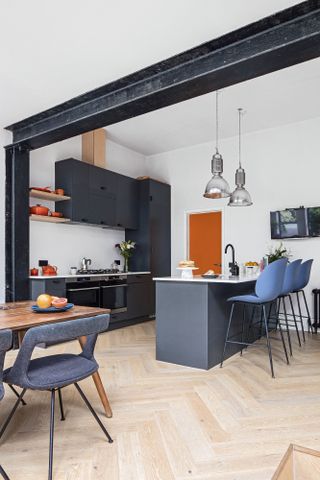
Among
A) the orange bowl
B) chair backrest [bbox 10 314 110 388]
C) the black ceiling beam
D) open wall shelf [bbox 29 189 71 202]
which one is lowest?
chair backrest [bbox 10 314 110 388]

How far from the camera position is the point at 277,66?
8.13 ft

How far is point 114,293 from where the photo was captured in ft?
17.1

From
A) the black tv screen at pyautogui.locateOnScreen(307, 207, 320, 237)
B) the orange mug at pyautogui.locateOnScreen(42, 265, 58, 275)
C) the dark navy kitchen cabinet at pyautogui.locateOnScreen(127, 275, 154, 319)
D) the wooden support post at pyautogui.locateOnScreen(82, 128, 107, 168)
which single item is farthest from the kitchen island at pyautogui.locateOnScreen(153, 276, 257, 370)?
the wooden support post at pyautogui.locateOnScreen(82, 128, 107, 168)

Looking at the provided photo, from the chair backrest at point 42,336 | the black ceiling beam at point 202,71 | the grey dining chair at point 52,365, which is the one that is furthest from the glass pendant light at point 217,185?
the chair backrest at point 42,336

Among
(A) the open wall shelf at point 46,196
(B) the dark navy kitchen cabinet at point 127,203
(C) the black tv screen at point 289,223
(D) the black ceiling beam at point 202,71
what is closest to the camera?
(D) the black ceiling beam at point 202,71

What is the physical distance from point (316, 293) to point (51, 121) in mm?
4203

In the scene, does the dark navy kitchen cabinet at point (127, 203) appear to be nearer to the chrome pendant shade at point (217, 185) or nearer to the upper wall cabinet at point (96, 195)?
the upper wall cabinet at point (96, 195)

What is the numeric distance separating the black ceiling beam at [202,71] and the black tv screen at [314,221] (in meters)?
2.94

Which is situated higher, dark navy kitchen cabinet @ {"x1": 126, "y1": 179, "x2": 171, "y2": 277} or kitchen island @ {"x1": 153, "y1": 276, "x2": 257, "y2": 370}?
dark navy kitchen cabinet @ {"x1": 126, "y1": 179, "x2": 171, "y2": 277}

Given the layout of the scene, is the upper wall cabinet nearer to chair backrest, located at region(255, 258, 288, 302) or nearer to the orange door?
the orange door

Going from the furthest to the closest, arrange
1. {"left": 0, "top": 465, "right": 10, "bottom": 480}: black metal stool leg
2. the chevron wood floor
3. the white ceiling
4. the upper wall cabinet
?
the upper wall cabinet
the white ceiling
the chevron wood floor
{"left": 0, "top": 465, "right": 10, "bottom": 480}: black metal stool leg

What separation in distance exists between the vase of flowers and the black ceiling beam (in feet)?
8.27

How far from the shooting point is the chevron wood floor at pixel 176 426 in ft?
5.94

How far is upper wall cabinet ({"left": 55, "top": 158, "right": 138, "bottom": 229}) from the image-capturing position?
499 centimetres
